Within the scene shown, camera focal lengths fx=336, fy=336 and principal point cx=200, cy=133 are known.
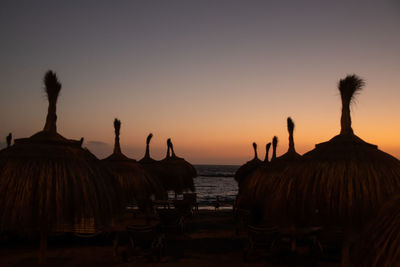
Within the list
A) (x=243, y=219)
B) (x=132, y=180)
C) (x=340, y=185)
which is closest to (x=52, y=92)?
(x=340, y=185)

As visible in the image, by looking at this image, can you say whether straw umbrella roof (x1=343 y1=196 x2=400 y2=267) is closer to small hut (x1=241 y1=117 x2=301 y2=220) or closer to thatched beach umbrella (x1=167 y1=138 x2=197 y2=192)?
small hut (x1=241 y1=117 x2=301 y2=220)

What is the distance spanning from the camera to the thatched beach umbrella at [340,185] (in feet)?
18.8

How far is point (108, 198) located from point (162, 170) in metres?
13.6

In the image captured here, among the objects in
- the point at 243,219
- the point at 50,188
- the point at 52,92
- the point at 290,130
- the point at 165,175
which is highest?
the point at 52,92

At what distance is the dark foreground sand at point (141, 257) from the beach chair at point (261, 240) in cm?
26

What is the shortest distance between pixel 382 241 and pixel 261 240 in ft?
20.9

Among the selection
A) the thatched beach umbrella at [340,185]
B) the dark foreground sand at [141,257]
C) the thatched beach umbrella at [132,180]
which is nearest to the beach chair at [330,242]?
the dark foreground sand at [141,257]

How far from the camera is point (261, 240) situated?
906 centimetres

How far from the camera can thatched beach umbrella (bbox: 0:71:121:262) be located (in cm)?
559

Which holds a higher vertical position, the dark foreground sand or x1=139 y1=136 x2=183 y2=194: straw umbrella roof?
x1=139 y1=136 x2=183 y2=194: straw umbrella roof

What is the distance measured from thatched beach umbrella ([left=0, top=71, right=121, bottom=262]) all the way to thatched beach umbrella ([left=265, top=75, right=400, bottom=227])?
3623mm

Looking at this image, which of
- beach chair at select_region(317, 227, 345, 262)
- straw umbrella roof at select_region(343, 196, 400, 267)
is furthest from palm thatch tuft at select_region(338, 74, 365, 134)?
straw umbrella roof at select_region(343, 196, 400, 267)

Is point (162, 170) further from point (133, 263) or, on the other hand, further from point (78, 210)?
point (78, 210)

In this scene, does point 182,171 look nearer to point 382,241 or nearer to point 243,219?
point 243,219
